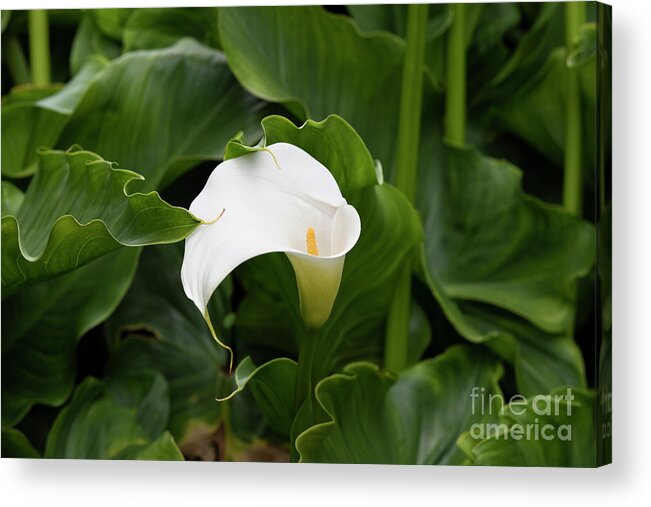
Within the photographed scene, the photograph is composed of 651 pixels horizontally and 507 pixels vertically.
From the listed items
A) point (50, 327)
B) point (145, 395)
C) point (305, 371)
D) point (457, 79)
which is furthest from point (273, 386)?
point (457, 79)

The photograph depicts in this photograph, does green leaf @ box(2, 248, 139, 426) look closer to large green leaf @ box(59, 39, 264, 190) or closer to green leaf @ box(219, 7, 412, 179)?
large green leaf @ box(59, 39, 264, 190)

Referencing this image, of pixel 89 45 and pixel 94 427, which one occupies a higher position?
pixel 89 45

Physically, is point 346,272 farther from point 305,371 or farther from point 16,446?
point 16,446

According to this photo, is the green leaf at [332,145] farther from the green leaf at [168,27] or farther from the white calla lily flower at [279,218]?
the green leaf at [168,27]

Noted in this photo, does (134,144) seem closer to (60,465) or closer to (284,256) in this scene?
(284,256)

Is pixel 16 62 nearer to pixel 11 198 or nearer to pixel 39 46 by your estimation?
pixel 39 46

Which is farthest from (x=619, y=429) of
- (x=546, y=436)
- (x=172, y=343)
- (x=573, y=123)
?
(x=172, y=343)

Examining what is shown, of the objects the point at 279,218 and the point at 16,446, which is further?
the point at 16,446

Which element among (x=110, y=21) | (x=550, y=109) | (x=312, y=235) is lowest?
(x=312, y=235)
